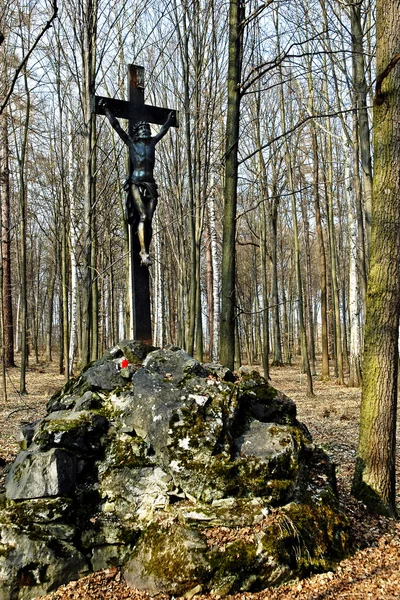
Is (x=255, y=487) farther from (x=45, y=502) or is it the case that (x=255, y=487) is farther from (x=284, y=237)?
(x=284, y=237)

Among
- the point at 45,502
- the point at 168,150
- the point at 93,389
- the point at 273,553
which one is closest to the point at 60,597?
the point at 45,502

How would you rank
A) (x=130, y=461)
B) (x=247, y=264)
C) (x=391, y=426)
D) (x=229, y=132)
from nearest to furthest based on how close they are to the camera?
1. (x=130, y=461)
2. (x=391, y=426)
3. (x=229, y=132)
4. (x=247, y=264)

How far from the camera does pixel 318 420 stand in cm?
1020

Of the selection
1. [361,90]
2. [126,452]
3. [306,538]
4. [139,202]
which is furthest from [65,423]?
[361,90]

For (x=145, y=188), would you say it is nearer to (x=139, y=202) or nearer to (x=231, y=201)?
(x=139, y=202)

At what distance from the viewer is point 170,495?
4.13 meters

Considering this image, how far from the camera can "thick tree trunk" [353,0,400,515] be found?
4973 mm

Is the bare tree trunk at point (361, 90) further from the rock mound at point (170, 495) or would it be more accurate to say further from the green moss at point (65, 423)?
the green moss at point (65, 423)

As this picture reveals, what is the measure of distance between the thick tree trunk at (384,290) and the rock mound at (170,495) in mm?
577

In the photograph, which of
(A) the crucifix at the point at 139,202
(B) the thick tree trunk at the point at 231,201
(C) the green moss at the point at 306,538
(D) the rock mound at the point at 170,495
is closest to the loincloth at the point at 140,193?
(A) the crucifix at the point at 139,202

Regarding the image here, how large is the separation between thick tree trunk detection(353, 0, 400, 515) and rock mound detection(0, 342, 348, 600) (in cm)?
58

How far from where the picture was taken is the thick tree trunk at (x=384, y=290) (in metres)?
4.97

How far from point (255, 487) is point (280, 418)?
1269 mm

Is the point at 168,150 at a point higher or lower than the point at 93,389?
higher
